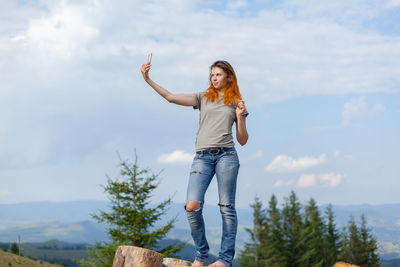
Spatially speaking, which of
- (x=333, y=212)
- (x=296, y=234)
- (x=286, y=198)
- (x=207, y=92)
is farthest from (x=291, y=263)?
(x=207, y=92)

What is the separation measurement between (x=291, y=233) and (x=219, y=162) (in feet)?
165

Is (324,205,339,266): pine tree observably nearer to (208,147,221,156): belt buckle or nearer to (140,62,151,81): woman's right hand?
(208,147,221,156): belt buckle

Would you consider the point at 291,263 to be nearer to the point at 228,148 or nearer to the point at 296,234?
the point at 296,234

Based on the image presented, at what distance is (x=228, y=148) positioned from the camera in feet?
21.9

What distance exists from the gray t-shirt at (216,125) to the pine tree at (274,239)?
44599 millimetres

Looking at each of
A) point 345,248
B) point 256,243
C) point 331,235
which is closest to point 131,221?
point 256,243

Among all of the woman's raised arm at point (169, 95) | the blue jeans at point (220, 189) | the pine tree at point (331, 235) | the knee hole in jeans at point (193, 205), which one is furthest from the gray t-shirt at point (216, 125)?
the pine tree at point (331, 235)

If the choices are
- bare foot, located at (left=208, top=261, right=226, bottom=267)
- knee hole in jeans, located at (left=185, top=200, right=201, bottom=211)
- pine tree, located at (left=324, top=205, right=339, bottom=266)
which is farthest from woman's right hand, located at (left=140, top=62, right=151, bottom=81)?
pine tree, located at (left=324, top=205, right=339, bottom=266)

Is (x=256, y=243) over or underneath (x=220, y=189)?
over

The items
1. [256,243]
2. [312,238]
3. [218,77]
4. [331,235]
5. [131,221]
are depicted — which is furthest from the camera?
[331,235]

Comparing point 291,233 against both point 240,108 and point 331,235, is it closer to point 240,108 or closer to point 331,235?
point 331,235

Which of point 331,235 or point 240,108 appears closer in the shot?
point 240,108

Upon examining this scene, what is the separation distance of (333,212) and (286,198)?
14968 millimetres

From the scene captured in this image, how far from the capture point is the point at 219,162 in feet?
21.6
